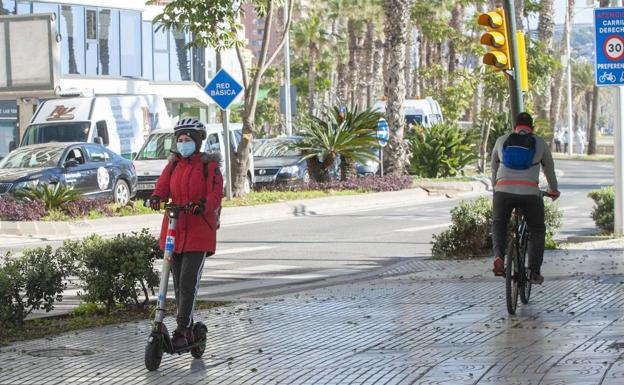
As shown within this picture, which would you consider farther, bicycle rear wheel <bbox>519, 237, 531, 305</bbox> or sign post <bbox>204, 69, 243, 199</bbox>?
sign post <bbox>204, 69, 243, 199</bbox>

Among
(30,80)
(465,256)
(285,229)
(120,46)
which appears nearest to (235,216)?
(285,229)

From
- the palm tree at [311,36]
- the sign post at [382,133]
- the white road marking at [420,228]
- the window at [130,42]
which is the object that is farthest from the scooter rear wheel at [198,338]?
the palm tree at [311,36]

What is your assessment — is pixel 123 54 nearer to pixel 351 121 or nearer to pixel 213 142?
pixel 351 121

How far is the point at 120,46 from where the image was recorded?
2213 inches

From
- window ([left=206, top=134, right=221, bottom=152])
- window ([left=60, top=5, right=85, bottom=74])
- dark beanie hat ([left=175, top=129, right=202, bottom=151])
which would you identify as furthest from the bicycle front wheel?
window ([left=60, top=5, right=85, bottom=74])

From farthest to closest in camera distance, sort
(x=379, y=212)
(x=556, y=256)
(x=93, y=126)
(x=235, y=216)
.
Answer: (x=93, y=126), (x=379, y=212), (x=235, y=216), (x=556, y=256)

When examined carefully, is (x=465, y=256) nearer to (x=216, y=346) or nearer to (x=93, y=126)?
(x=216, y=346)

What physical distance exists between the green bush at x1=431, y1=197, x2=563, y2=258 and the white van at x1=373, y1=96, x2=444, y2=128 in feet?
89.2

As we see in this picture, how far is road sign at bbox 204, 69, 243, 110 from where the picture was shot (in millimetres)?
27109

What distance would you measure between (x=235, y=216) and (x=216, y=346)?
16838mm

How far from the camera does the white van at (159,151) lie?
29.9 m

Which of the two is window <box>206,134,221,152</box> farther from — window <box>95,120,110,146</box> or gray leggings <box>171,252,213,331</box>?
gray leggings <box>171,252,213,331</box>

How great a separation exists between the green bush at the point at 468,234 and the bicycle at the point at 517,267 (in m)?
4.92

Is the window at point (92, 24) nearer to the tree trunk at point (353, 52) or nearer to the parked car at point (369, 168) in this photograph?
the parked car at point (369, 168)
